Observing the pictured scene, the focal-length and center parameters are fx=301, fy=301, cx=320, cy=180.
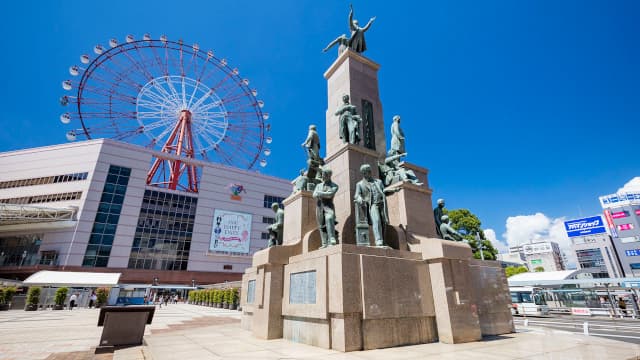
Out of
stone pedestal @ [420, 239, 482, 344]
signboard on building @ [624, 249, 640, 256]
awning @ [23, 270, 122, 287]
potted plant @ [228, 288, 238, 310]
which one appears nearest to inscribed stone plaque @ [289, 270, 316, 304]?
stone pedestal @ [420, 239, 482, 344]

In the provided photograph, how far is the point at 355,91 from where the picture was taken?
13211 millimetres

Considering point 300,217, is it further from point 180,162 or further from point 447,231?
point 180,162

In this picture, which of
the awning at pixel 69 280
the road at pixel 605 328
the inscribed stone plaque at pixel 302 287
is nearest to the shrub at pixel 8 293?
the awning at pixel 69 280

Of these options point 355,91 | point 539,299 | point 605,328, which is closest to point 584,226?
point 539,299

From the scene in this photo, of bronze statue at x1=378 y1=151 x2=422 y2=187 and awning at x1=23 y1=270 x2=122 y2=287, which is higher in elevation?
bronze statue at x1=378 y1=151 x2=422 y2=187

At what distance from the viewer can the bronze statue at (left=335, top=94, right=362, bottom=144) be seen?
35.9ft

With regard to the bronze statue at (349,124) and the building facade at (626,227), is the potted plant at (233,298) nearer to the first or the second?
the bronze statue at (349,124)

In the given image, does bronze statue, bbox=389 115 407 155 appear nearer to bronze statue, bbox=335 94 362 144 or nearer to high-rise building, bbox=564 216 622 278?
bronze statue, bbox=335 94 362 144

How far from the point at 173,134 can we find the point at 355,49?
50.6 metres

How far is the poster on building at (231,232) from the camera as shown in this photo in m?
54.1

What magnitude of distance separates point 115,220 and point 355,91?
48.8 meters

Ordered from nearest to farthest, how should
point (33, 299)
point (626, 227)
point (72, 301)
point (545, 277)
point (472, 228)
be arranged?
point (33, 299)
point (72, 301)
point (545, 277)
point (472, 228)
point (626, 227)

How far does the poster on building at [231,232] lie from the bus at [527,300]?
137ft

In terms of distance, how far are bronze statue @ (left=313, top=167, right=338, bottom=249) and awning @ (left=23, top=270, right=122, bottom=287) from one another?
31.7m
